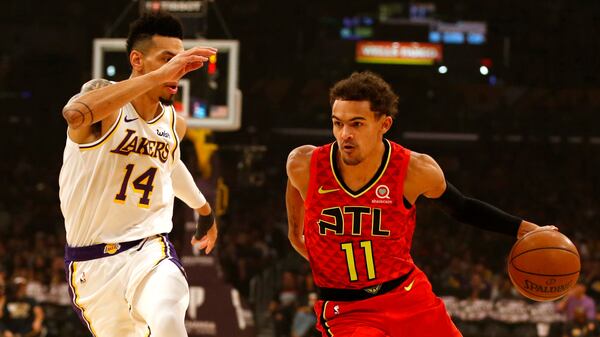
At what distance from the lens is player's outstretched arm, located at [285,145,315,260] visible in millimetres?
4191

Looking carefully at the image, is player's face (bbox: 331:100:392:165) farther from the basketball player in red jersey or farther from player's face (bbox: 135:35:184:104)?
player's face (bbox: 135:35:184:104)

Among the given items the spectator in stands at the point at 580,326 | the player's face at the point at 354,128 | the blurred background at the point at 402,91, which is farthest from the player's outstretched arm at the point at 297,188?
the blurred background at the point at 402,91

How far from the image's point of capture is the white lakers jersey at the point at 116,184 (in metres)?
3.87

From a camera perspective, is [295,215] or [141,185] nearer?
[141,185]

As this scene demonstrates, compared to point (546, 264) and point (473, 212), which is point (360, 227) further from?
point (546, 264)

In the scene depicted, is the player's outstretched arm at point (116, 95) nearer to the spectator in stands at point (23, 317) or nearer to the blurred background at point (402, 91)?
the spectator in stands at point (23, 317)

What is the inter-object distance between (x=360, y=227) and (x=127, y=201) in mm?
1102

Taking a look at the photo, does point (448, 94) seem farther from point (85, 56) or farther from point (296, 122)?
point (85, 56)

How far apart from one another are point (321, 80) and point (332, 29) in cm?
159

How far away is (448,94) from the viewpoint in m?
18.9

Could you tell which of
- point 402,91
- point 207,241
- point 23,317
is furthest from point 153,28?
point 402,91

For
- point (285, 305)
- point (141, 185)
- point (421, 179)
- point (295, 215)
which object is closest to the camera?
point (141, 185)

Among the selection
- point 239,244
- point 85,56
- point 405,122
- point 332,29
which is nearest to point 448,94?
point 405,122

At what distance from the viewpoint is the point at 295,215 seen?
4465mm
